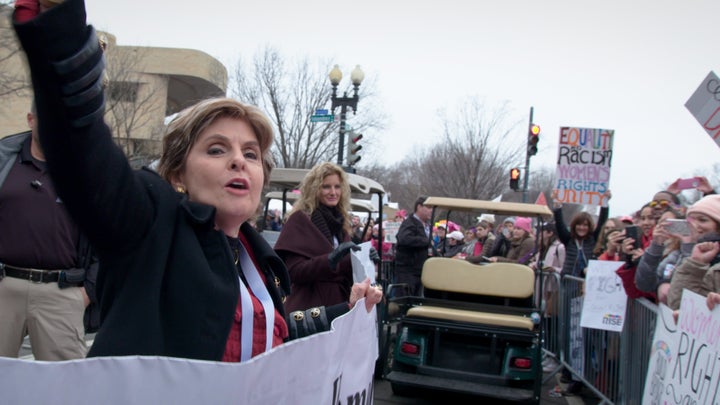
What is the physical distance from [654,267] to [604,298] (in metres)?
1.09

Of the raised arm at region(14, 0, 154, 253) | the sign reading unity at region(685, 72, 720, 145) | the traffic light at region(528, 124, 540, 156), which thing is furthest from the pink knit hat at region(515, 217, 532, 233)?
the raised arm at region(14, 0, 154, 253)

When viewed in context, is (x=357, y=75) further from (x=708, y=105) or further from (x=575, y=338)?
(x=708, y=105)

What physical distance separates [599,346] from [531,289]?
3.74ft

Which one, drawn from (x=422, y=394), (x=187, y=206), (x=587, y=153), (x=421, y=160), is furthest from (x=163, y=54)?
(x=187, y=206)

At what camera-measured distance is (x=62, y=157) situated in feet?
4.03

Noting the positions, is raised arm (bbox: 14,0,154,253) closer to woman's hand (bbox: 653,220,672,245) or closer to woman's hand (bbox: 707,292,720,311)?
woman's hand (bbox: 707,292,720,311)

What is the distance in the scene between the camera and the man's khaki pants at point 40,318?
336 centimetres

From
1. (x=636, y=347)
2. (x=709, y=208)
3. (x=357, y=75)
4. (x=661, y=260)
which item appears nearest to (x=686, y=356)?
(x=709, y=208)

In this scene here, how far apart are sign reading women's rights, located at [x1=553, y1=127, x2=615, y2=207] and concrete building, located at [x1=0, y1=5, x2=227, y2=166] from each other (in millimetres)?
11108

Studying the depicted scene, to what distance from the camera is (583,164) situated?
9781mm

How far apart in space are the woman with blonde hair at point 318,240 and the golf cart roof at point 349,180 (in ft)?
5.61

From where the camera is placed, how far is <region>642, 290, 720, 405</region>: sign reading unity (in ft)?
12.2

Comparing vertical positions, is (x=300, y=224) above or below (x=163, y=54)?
below

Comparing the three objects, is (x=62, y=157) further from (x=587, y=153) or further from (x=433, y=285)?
(x=587, y=153)
